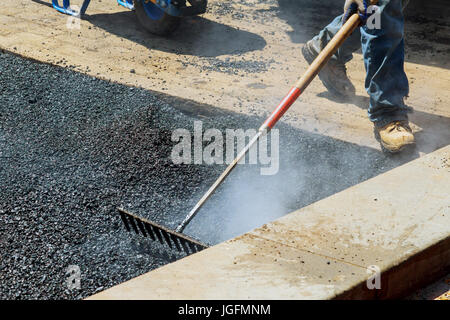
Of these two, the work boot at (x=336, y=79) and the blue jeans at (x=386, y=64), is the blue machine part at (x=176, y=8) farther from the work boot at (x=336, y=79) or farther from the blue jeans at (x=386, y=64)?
the blue jeans at (x=386, y=64)

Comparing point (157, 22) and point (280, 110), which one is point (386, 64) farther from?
point (157, 22)

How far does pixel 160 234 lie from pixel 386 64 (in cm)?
184

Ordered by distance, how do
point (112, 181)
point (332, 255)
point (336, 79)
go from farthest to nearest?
point (336, 79), point (112, 181), point (332, 255)

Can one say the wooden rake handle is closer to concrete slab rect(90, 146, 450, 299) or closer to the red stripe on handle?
the red stripe on handle

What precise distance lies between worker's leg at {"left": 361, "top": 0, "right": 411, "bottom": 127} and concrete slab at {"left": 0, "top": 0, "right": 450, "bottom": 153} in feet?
0.63

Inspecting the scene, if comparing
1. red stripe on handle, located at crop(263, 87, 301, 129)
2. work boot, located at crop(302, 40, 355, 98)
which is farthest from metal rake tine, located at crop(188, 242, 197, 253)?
work boot, located at crop(302, 40, 355, 98)

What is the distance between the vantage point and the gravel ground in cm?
254

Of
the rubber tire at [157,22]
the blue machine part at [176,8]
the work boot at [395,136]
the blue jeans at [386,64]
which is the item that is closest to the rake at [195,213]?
the blue jeans at [386,64]

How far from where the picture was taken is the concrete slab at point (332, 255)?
184cm

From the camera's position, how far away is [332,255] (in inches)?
80.1

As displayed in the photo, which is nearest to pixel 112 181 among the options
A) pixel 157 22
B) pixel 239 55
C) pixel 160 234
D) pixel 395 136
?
pixel 160 234

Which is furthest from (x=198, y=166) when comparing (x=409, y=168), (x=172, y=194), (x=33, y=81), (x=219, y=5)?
(x=219, y=5)
